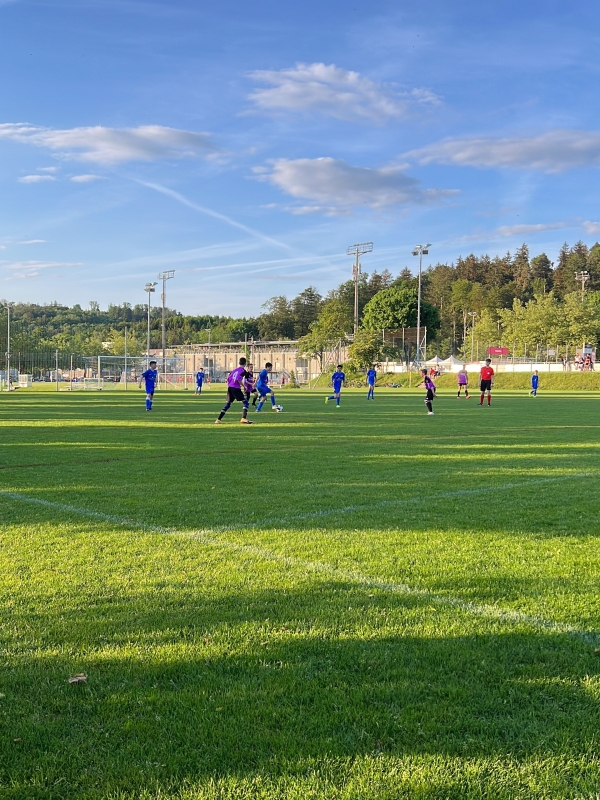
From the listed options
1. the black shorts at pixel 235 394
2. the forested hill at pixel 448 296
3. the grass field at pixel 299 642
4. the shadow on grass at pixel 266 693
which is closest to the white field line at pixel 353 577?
the grass field at pixel 299 642

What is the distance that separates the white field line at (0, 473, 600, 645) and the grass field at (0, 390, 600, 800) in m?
0.02

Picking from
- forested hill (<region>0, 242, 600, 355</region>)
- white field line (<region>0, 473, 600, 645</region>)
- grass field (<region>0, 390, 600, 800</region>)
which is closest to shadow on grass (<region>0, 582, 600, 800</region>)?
grass field (<region>0, 390, 600, 800</region>)

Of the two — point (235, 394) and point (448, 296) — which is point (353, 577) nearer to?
point (235, 394)

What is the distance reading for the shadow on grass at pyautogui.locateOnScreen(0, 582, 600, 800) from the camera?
2803 millimetres

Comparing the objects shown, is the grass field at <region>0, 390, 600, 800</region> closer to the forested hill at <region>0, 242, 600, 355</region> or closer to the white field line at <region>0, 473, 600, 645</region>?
the white field line at <region>0, 473, 600, 645</region>

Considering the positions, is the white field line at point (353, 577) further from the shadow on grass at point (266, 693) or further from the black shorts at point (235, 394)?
the black shorts at point (235, 394)

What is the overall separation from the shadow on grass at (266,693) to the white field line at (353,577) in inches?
7.0

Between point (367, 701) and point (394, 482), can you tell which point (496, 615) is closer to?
point (367, 701)

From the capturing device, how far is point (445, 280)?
542ft

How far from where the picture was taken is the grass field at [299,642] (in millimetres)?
2736

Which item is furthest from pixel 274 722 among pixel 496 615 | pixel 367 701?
pixel 496 615

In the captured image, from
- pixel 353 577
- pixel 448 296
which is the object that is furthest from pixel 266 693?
pixel 448 296

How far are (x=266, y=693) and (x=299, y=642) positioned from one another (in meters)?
0.62

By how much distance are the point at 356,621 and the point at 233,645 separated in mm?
833
